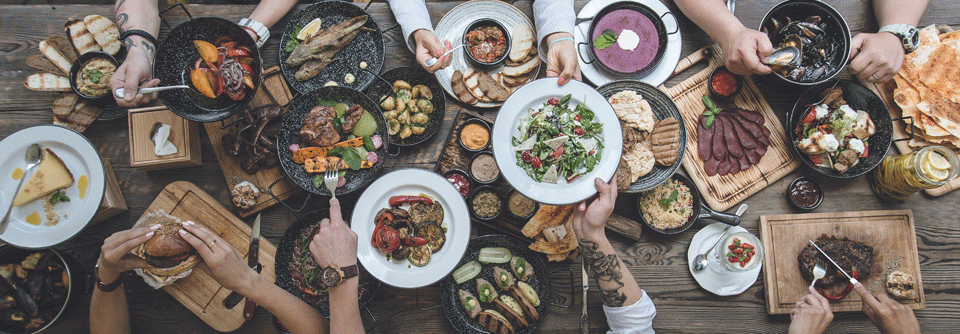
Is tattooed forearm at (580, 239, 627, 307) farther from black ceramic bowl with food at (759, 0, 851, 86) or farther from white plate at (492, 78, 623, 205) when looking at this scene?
black ceramic bowl with food at (759, 0, 851, 86)

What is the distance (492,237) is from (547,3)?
1.77 meters

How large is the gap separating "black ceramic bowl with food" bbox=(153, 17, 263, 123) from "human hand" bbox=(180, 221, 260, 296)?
0.74m

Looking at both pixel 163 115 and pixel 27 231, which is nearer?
pixel 27 231

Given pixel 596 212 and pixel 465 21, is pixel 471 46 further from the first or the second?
pixel 596 212

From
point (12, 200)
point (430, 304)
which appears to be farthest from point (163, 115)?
point (430, 304)

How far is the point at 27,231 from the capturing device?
100.0 inches

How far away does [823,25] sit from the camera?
2904 millimetres

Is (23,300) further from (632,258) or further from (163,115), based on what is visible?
(632,258)

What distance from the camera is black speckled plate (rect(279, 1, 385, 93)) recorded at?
2957 millimetres

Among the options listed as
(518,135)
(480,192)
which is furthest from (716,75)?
(480,192)

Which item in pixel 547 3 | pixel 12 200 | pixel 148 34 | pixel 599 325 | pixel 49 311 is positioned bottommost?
pixel 599 325

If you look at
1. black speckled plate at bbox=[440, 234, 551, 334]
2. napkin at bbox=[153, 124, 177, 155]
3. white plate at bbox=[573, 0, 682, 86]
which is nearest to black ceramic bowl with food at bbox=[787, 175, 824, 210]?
white plate at bbox=[573, 0, 682, 86]

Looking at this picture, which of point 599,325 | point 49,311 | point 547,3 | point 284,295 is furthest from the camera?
point 599,325

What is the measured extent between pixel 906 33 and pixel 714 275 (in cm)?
225
